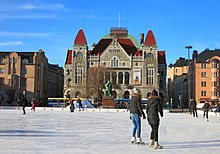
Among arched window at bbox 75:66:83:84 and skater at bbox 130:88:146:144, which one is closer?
skater at bbox 130:88:146:144

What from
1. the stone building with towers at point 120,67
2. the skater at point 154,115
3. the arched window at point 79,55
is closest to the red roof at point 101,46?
the stone building with towers at point 120,67

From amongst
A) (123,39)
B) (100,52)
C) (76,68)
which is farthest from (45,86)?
(123,39)

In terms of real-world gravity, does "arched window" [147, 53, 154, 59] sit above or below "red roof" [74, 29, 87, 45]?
below

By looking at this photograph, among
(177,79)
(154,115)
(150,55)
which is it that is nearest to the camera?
(154,115)

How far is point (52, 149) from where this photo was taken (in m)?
10.5

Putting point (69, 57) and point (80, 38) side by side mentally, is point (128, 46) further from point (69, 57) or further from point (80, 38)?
point (69, 57)

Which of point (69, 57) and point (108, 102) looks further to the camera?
point (69, 57)

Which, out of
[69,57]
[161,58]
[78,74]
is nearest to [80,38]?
[69,57]

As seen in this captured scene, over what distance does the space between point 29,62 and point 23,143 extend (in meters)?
87.9

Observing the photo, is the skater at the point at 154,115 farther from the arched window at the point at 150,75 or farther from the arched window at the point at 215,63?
the arched window at the point at 150,75

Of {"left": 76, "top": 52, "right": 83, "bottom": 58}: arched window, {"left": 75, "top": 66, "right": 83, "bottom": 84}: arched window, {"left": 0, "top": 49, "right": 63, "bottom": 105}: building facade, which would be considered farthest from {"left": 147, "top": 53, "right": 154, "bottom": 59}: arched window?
{"left": 0, "top": 49, "right": 63, "bottom": 105}: building facade

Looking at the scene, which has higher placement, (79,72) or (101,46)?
(101,46)

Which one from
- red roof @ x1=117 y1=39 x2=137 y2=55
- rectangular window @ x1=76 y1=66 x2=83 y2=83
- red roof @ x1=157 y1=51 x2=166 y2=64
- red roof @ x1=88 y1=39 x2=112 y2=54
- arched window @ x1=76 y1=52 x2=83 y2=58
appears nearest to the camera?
rectangular window @ x1=76 y1=66 x2=83 y2=83

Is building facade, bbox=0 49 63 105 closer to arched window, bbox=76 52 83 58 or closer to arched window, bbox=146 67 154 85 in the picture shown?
arched window, bbox=76 52 83 58
